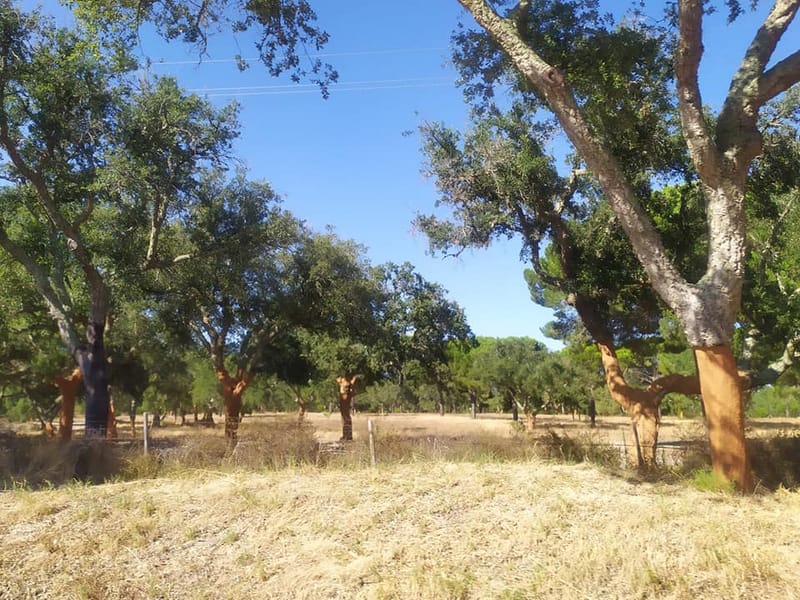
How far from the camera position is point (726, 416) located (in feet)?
28.3

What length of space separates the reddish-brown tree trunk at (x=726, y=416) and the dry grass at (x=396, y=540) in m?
0.50

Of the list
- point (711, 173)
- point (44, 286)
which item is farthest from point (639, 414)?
point (44, 286)

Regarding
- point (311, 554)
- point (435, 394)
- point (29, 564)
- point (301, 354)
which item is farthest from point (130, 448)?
point (435, 394)

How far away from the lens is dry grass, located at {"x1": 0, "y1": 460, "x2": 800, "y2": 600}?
5.96 metres

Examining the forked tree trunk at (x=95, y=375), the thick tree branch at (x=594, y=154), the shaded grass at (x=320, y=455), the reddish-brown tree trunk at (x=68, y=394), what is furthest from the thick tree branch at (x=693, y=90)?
the reddish-brown tree trunk at (x=68, y=394)

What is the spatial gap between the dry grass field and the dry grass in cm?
2

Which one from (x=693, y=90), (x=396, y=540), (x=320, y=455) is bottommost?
(x=396, y=540)

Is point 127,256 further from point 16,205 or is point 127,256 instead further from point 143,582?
point 143,582

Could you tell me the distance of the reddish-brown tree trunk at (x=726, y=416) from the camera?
8.59m

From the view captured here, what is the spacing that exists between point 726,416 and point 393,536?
4.89 meters

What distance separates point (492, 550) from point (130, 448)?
23.8 ft

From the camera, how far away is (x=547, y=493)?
841cm

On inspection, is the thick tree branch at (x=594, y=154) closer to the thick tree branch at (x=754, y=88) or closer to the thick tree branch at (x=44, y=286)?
the thick tree branch at (x=754, y=88)

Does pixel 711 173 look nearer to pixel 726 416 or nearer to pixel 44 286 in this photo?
pixel 726 416
